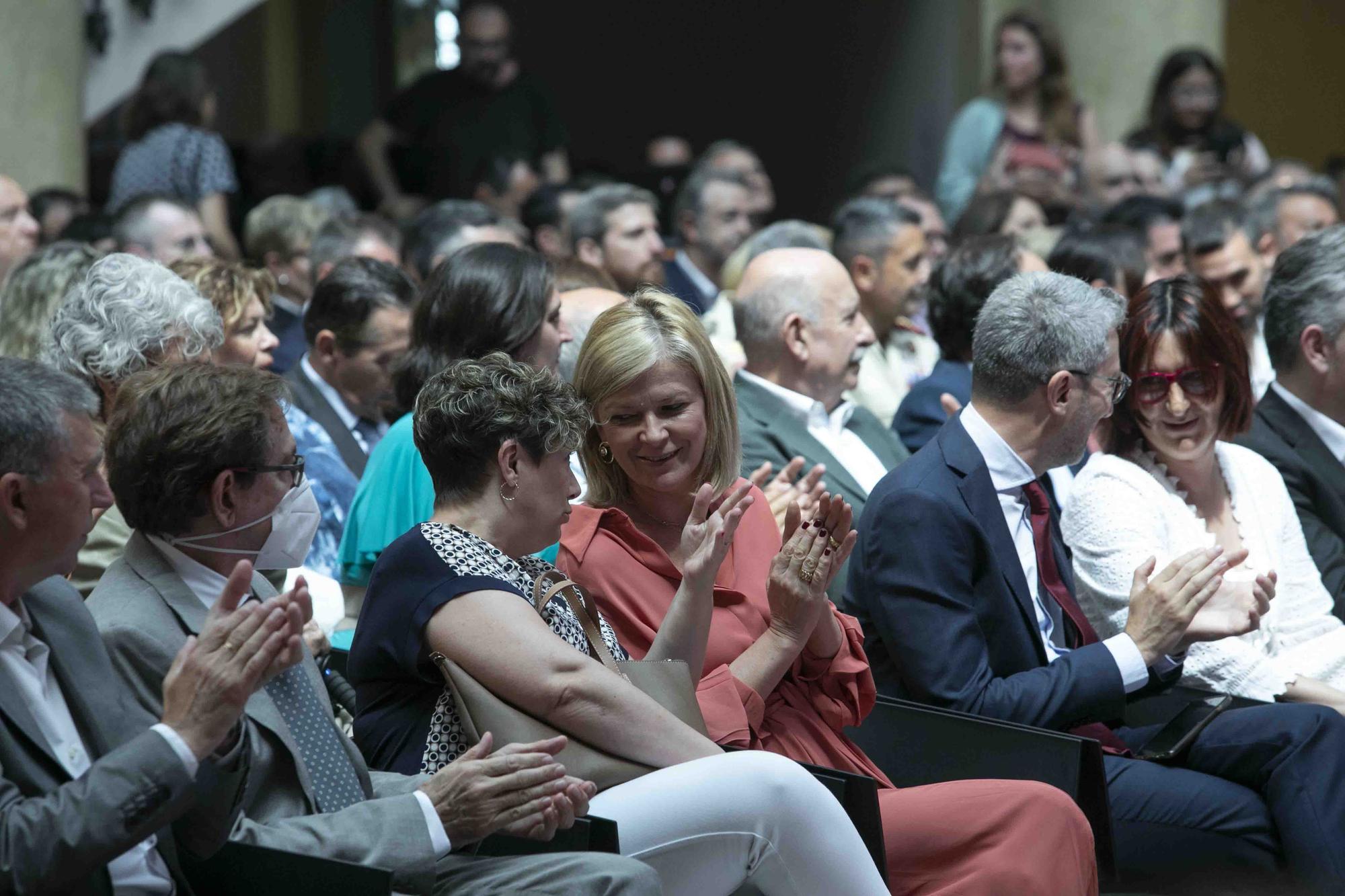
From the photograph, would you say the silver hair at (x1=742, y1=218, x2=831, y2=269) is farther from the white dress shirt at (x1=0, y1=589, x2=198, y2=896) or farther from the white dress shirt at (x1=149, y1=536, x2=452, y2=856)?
the white dress shirt at (x1=0, y1=589, x2=198, y2=896)

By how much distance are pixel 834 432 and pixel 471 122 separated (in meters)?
5.48

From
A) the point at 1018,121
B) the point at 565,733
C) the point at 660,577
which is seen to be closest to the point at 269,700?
the point at 565,733

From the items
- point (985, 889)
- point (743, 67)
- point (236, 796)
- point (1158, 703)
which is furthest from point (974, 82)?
point (236, 796)

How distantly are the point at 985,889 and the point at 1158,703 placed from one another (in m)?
0.98

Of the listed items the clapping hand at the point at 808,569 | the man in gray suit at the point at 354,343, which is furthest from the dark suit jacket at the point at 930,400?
the clapping hand at the point at 808,569

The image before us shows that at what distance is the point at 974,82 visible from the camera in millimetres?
11750

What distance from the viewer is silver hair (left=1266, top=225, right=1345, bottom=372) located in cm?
471

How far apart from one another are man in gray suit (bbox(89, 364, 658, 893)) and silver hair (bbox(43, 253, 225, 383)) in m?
1.16

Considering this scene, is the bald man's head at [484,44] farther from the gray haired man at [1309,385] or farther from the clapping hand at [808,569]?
the clapping hand at [808,569]

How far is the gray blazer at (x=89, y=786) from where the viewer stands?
227 centimetres

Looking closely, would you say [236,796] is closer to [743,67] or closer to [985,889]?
[985,889]

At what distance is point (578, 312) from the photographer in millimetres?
4922

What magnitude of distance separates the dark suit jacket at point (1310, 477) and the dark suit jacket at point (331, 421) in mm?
2443

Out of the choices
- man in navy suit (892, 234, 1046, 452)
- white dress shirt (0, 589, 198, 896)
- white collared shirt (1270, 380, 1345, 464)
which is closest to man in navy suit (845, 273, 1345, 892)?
white collared shirt (1270, 380, 1345, 464)
